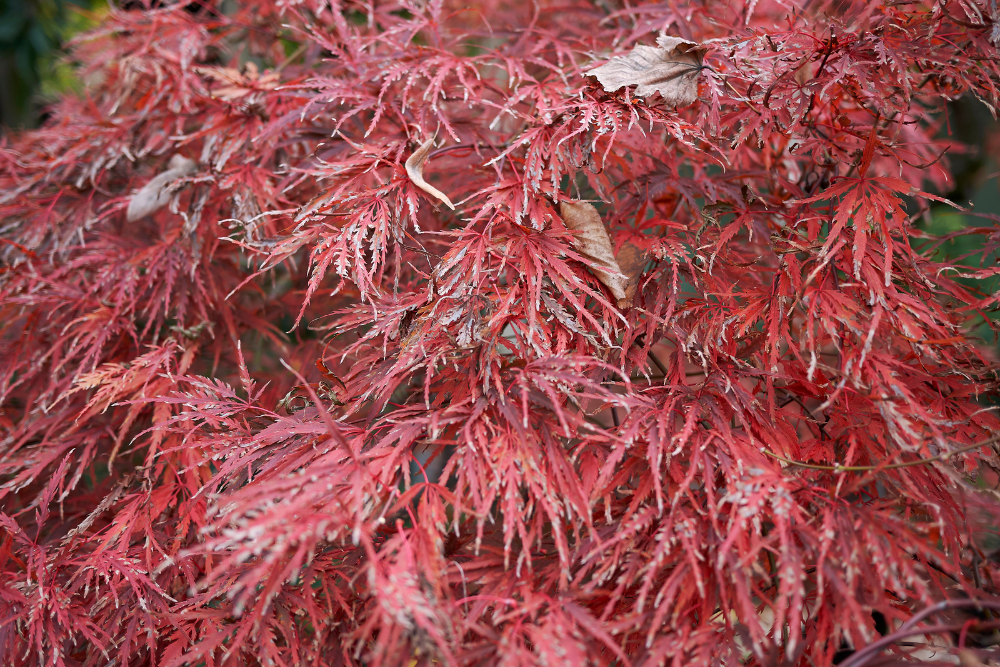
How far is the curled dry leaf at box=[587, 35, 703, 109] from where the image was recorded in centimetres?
82

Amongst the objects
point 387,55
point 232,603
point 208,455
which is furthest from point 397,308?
point 387,55

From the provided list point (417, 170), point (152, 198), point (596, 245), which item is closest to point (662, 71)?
point (596, 245)

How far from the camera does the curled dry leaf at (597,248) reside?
83 centimetres

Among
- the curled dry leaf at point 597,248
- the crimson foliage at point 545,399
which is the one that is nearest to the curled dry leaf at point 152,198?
the crimson foliage at point 545,399

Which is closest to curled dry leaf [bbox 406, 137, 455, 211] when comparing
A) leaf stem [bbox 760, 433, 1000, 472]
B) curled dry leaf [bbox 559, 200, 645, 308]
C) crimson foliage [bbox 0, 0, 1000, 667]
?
crimson foliage [bbox 0, 0, 1000, 667]

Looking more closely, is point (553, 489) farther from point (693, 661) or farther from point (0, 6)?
point (0, 6)

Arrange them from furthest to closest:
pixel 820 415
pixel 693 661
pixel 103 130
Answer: pixel 103 130, pixel 820 415, pixel 693 661

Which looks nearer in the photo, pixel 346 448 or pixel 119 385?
pixel 346 448

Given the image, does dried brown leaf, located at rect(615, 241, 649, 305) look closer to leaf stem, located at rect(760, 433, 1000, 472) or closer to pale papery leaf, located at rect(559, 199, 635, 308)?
pale papery leaf, located at rect(559, 199, 635, 308)

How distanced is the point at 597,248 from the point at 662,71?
27cm

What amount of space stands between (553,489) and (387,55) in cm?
87

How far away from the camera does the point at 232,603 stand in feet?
2.58

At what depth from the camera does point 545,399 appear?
2.28ft

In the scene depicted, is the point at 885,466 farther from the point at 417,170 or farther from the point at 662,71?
the point at 417,170
